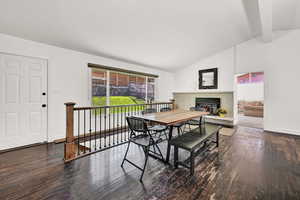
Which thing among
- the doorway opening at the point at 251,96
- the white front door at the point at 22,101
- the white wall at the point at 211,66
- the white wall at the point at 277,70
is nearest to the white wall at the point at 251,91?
the doorway opening at the point at 251,96

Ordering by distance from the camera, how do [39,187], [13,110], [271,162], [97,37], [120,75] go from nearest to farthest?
[39,187] < [271,162] < [13,110] < [97,37] < [120,75]

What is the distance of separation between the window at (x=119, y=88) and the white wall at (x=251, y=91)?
579 cm

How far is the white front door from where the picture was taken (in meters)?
2.60

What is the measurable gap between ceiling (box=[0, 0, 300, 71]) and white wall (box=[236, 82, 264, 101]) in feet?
14.2

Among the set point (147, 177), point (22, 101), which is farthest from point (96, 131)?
point (147, 177)


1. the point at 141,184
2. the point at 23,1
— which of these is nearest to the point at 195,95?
the point at 141,184

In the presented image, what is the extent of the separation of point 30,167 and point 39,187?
684 mm

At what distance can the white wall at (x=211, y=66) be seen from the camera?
498cm

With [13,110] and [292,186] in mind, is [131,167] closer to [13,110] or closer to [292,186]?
[292,186]

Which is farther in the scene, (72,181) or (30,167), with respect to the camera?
(30,167)

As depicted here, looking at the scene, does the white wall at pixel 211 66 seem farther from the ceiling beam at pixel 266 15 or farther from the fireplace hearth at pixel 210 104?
the ceiling beam at pixel 266 15

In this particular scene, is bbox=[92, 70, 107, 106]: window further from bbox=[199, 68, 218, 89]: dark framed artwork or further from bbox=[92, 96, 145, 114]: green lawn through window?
bbox=[199, 68, 218, 89]: dark framed artwork

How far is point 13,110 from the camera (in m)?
2.70

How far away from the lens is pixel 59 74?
319 centimetres
